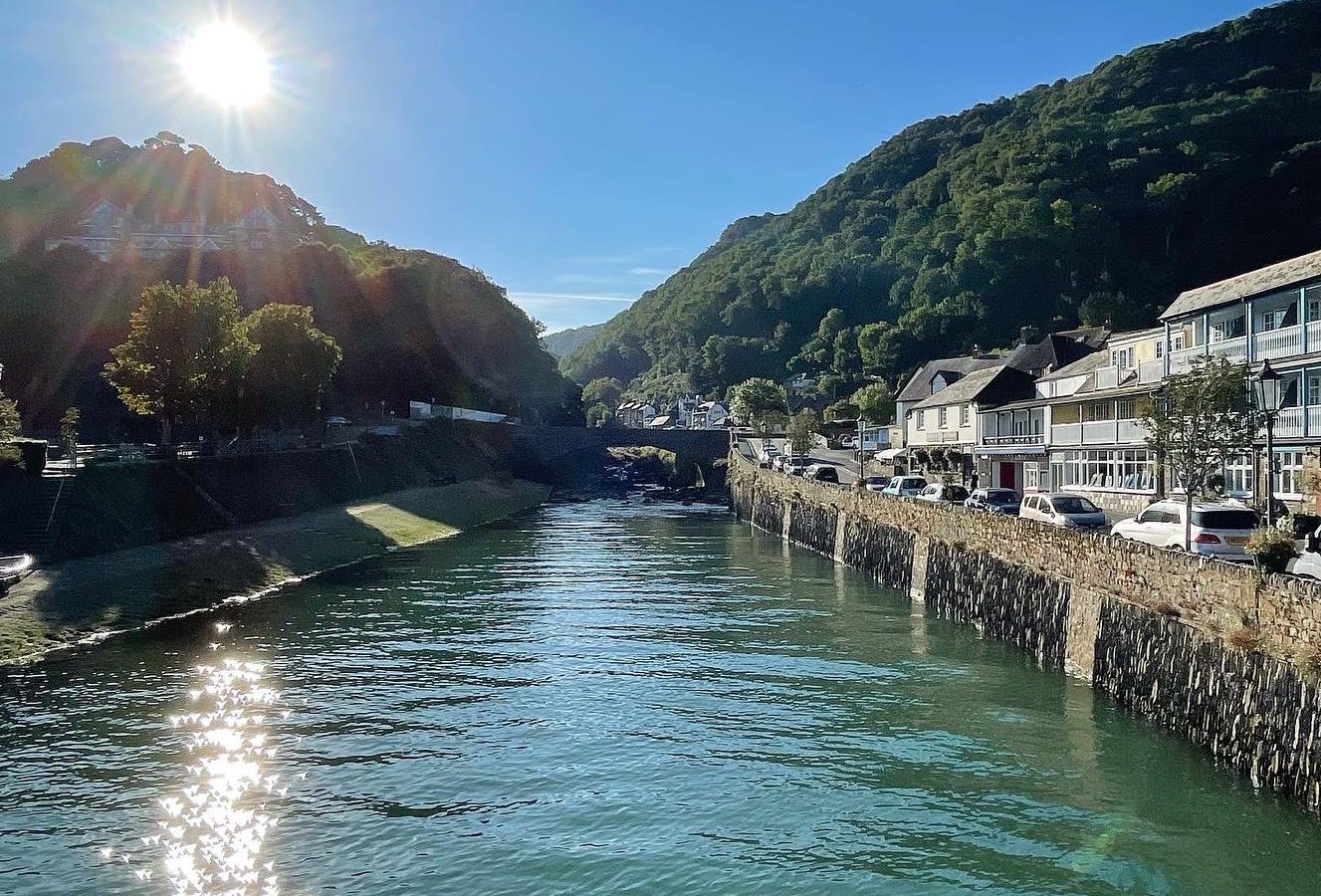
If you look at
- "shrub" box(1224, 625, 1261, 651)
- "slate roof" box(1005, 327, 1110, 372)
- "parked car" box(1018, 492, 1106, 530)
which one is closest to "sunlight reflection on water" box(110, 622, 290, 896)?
"shrub" box(1224, 625, 1261, 651)

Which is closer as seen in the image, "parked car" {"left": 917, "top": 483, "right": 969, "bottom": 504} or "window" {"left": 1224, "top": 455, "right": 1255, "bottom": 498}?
"window" {"left": 1224, "top": 455, "right": 1255, "bottom": 498}

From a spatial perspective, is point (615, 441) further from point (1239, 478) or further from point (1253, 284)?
point (1253, 284)

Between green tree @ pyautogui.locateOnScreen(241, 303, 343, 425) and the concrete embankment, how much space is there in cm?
4638

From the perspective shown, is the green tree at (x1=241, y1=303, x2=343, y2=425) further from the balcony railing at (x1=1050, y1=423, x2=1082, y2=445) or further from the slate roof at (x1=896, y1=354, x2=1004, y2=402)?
the slate roof at (x1=896, y1=354, x2=1004, y2=402)

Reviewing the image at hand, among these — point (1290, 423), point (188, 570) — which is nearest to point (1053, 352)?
point (1290, 423)

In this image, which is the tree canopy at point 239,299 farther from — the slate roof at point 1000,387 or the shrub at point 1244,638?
the shrub at point 1244,638

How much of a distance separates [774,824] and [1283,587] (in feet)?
29.3

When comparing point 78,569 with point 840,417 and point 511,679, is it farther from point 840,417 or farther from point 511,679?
point 840,417

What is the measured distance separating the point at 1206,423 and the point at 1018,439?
35996 millimetres

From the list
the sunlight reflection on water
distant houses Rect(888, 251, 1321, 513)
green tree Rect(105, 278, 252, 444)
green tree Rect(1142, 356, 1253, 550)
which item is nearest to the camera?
the sunlight reflection on water

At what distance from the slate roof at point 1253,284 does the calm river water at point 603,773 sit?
858 inches

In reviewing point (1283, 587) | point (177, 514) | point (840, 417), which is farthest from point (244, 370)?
point (840, 417)

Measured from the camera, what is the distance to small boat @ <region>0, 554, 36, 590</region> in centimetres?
3158

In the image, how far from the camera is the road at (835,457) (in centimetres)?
8481
